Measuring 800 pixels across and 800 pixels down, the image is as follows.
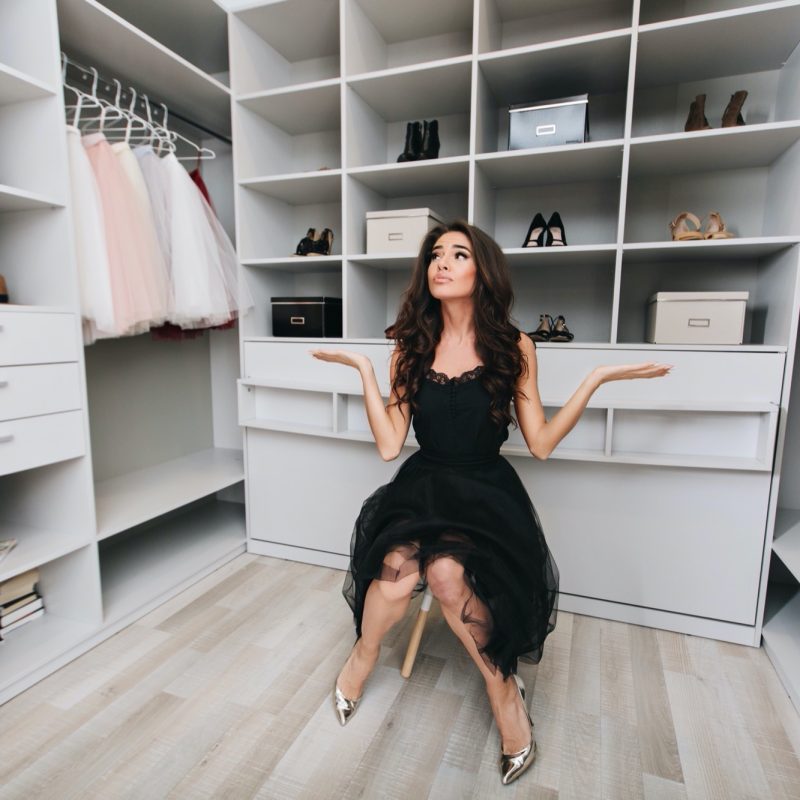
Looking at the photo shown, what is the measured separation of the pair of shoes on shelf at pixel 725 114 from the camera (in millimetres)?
1858

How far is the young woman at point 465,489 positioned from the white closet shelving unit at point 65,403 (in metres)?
0.91

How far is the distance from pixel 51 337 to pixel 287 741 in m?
1.37

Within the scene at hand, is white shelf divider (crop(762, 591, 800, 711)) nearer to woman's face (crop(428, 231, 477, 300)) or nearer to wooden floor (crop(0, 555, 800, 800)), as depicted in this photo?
wooden floor (crop(0, 555, 800, 800))

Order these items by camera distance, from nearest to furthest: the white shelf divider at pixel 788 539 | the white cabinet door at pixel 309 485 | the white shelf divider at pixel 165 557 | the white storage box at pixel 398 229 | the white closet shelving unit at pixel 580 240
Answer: the white shelf divider at pixel 788 539 → the white closet shelving unit at pixel 580 240 → the white shelf divider at pixel 165 557 → the white storage box at pixel 398 229 → the white cabinet door at pixel 309 485

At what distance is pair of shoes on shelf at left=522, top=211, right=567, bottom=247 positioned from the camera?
2098mm

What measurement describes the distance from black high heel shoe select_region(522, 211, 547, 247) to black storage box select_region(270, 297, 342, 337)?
0.88 meters

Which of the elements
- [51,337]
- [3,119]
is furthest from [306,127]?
[51,337]

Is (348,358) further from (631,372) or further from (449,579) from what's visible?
(631,372)

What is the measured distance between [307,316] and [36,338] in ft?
3.52

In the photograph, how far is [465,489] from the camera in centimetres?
149

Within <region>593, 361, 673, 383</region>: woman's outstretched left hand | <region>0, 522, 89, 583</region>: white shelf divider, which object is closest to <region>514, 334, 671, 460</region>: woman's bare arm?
<region>593, 361, 673, 383</region>: woman's outstretched left hand

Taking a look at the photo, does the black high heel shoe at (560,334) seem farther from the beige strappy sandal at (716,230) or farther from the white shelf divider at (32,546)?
the white shelf divider at (32,546)

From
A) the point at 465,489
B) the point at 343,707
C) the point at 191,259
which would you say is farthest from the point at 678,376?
the point at 191,259

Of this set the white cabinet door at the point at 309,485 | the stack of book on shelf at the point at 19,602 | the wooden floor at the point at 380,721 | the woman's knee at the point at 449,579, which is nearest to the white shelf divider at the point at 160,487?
the white cabinet door at the point at 309,485
